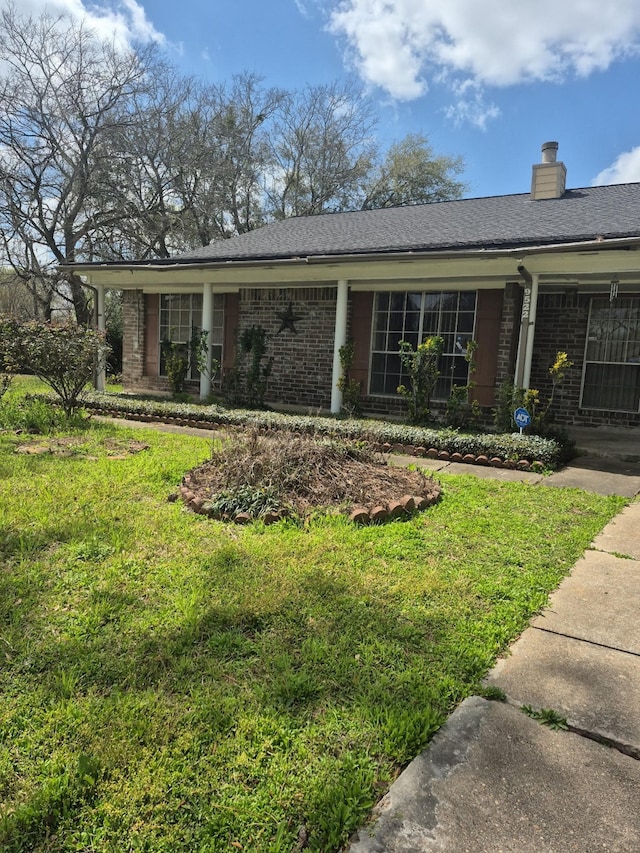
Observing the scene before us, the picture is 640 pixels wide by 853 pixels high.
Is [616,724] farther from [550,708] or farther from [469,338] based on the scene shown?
[469,338]

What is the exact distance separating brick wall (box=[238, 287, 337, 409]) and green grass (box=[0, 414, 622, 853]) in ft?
21.6

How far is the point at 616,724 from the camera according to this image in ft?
6.55

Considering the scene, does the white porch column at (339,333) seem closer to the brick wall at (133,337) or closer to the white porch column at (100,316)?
the white porch column at (100,316)

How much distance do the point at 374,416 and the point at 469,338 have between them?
207 centimetres

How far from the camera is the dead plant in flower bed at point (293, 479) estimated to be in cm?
434

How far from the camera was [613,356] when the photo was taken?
884 cm

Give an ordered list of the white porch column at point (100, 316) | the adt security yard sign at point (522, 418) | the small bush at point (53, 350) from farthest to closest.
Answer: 1. the white porch column at point (100, 316)
2. the small bush at point (53, 350)
3. the adt security yard sign at point (522, 418)

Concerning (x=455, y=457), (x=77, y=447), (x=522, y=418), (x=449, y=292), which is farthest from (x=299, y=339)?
(x=77, y=447)

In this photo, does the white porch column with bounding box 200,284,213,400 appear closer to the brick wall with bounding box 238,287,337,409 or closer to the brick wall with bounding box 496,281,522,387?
the brick wall with bounding box 238,287,337,409

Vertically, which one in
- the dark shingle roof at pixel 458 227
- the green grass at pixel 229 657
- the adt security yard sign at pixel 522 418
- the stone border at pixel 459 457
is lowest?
the green grass at pixel 229 657

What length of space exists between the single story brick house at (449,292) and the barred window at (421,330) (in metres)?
0.02

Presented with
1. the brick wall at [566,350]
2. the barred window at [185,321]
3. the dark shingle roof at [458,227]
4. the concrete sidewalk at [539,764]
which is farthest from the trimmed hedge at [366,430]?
the concrete sidewalk at [539,764]

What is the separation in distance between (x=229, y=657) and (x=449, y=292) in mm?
8137

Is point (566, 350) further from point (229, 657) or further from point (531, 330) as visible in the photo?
point (229, 657)
